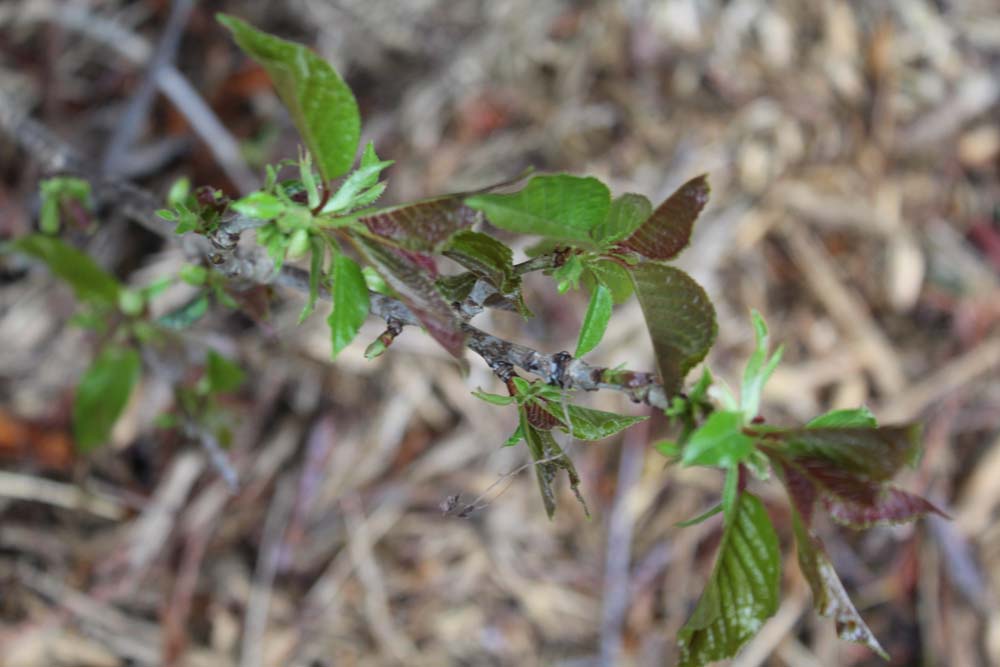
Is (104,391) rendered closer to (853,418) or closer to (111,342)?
(111,342)

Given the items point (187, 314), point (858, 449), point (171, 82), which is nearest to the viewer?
point (858, 449)

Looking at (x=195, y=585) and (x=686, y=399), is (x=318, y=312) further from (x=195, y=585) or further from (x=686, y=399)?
(x=686, y=399)

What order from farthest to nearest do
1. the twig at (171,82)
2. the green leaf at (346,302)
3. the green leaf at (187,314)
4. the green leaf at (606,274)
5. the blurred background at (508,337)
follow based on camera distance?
the blurred background at (508,337), the twig at (171,82), the green leaf at (187,314), the green leaf at (606,274), the green leaf at (346,302)

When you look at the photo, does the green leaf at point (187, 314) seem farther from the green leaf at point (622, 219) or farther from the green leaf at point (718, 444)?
the green leaf at point (718, 444)

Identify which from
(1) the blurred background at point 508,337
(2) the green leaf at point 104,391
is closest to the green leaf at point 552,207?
(2) the green leaf at point 104,391

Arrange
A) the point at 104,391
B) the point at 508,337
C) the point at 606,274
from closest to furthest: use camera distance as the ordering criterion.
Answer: the point at 606,274 < the point at 104,391 < the point at 508,337

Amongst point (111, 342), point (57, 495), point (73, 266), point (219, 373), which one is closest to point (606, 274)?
point (219, 373)
